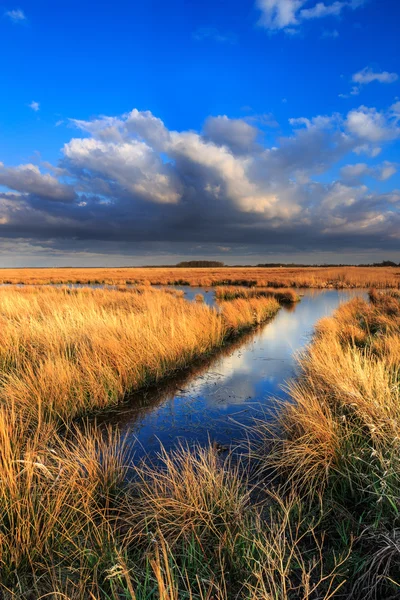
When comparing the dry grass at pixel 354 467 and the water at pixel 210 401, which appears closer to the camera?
the dry grass at pixel 354 467

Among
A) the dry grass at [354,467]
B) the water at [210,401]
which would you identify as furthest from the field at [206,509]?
the water at [210,401]

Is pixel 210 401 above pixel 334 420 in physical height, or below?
below

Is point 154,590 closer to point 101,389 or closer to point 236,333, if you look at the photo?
point 101,389

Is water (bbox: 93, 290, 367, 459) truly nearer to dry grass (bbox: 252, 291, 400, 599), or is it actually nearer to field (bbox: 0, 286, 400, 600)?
field (bbox: 0, 286, 400, 600)

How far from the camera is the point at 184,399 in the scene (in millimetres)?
6539

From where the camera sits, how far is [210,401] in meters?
6.37

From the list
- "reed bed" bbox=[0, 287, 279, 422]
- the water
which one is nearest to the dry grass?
the water

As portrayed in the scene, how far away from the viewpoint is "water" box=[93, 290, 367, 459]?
4996 mm

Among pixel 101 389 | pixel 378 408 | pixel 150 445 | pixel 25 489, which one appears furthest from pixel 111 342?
pixel 378 408

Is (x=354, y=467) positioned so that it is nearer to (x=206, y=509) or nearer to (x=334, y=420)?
(x=334, y=420)

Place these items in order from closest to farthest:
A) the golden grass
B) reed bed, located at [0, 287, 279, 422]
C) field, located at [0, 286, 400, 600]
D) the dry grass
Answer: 1. field, located at [0, 286, 400, 600]
2. the dry grass
3. the golden grass
4. reed bed, located at [0, 287, 279, 422]

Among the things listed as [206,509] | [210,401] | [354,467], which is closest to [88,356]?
[210,401]

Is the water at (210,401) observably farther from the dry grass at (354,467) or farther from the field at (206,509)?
the dry grass at (354,467)

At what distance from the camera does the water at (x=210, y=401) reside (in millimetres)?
4996
